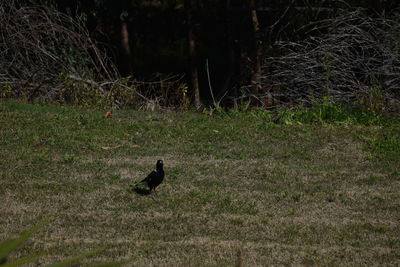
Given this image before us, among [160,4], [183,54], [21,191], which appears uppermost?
[21,191]

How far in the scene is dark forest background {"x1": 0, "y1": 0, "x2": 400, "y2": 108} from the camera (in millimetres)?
12938

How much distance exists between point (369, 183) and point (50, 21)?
846 cm

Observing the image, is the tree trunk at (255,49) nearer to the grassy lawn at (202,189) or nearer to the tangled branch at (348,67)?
the tangled branch at (348,67)

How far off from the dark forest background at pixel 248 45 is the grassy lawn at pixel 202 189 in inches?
56.9

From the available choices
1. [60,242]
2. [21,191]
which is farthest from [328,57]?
[60,242]

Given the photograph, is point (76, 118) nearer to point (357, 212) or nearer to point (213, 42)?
point (357, 212)

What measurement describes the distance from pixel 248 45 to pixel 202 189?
1147cm

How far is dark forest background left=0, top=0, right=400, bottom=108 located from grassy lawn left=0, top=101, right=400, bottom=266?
4.74ft

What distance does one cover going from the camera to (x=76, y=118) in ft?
38.8

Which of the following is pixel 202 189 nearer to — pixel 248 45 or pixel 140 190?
pixel 140 190

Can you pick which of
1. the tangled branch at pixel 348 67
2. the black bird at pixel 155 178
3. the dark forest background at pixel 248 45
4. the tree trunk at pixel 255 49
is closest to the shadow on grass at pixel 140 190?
the black bird at pixel 155 178

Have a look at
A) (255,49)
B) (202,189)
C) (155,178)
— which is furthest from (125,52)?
(155,178)

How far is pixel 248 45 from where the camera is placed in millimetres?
19219

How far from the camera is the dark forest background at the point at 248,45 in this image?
12938 mm
